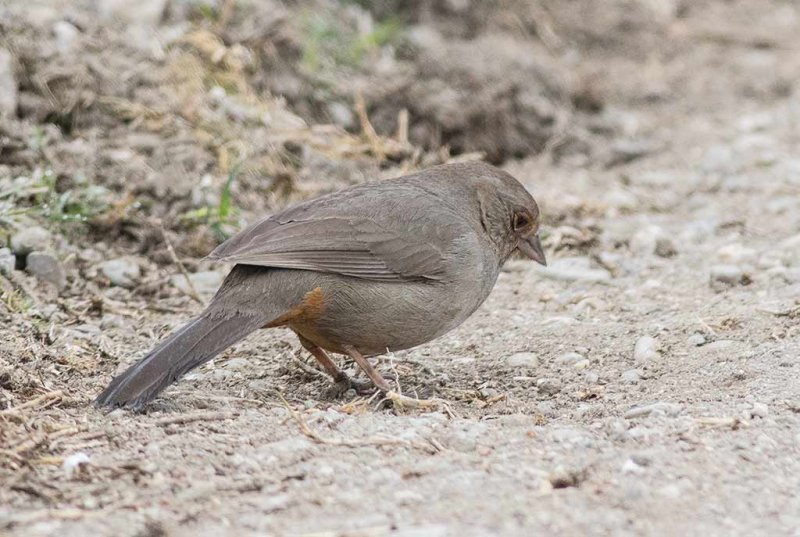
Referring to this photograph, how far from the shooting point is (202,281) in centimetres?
605

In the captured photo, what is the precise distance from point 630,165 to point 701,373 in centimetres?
377

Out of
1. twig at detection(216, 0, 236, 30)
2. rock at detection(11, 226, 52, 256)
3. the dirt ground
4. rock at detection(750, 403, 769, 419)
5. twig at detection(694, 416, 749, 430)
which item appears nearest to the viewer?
the dirt ground

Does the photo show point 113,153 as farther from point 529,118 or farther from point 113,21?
point 529,118

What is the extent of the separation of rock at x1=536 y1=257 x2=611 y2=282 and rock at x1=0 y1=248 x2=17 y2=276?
2648mm

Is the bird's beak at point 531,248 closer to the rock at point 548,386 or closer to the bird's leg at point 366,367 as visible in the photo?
the rock at point 548,386

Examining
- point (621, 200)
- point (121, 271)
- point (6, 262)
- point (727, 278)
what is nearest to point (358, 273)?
point (121, 271)

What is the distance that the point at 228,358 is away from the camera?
525 centimetres

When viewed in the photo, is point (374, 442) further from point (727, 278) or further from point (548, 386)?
Answer: point (727, 278)

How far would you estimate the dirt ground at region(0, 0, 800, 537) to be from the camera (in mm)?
3371

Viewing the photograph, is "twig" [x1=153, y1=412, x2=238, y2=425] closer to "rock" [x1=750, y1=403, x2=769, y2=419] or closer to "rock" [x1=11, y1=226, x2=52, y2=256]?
"rock" [x1=750, y1=403, x2=769, y2=419]

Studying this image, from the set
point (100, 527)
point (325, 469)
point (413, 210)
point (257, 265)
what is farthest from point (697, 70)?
point (100, 527)

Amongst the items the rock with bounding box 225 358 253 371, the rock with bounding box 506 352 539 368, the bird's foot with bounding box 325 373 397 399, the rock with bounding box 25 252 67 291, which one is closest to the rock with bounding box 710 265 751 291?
the rock with bounding box 506 352 539 368

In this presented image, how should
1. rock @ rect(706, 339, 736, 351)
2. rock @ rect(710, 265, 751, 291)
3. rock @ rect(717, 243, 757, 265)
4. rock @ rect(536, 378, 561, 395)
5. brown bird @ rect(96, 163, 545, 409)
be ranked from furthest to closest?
1. rock @ rect(717, 243, 757, 265)
2. rock @ rect(710, 265, 751, 291)
3. rock @ rect(706, 339, 736, 351)
4. rock @ rect(536, 378, 561, 395)
5. brown bird @ rect(96, 163, 545, 409)

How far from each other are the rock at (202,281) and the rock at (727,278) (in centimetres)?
253
